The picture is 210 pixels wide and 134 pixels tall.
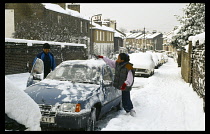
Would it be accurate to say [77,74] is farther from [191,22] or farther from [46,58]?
[191,22]

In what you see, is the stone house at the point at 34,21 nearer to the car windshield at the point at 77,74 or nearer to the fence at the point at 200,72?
the fence at the point at 200,72

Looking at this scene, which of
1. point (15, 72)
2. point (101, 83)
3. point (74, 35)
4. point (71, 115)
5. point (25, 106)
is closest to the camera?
point (25, 106)

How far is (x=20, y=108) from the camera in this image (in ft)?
13.4

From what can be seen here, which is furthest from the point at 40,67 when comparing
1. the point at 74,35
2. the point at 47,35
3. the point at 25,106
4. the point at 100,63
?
the point at 74,35

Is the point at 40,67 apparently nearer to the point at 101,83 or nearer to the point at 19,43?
the point at 101,83

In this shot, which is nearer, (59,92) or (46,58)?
(59,92)

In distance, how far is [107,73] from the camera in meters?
7.14

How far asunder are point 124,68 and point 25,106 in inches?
130

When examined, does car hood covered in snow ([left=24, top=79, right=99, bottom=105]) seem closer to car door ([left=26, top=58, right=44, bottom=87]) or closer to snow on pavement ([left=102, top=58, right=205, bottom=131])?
car door ([left=26, top=58, right=44, bottom=87])

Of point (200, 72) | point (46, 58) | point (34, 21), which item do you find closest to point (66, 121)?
point (46, 58)

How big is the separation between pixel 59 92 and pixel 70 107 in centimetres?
58

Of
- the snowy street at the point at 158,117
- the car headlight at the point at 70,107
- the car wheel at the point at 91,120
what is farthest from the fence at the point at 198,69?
the car headlight at the point at 70,107

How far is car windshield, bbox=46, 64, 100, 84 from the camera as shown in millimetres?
6445

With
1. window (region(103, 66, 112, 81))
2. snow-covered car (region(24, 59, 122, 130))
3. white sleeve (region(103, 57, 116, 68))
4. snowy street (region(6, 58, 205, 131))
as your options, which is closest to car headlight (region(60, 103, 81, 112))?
snow-covered car (region(24, 59, 122, 130))
